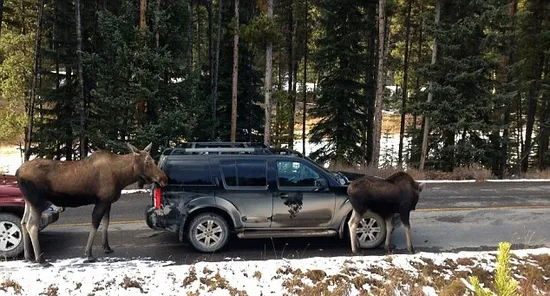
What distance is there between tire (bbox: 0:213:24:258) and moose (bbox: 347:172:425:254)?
607cm

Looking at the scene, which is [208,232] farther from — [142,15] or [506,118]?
[506,118]

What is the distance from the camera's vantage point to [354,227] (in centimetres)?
829

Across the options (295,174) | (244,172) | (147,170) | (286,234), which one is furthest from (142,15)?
(286,234)

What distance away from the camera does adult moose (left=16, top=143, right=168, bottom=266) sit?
283 inches

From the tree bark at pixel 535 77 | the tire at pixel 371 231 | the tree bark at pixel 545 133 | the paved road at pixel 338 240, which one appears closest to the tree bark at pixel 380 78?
the paved road at pixel 338 240

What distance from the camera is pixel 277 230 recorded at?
8578mm

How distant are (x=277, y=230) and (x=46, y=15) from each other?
2356 centimetres

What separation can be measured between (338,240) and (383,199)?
175cm

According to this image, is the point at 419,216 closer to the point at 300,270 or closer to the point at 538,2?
the point at 300,270

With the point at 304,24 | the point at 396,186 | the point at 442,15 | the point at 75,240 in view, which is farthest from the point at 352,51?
the point at 75,240

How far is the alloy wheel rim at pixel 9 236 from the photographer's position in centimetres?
775

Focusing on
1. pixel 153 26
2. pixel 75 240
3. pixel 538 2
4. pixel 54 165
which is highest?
pixel 538 2

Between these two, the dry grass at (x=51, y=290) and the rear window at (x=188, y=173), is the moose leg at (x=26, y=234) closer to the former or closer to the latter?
the dry grass at (x=51, y=290)

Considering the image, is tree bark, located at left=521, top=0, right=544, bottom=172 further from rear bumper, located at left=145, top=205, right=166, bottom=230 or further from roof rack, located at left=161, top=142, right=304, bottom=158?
rear bumper, located at left=145, top=205, right=166, bottom=230
